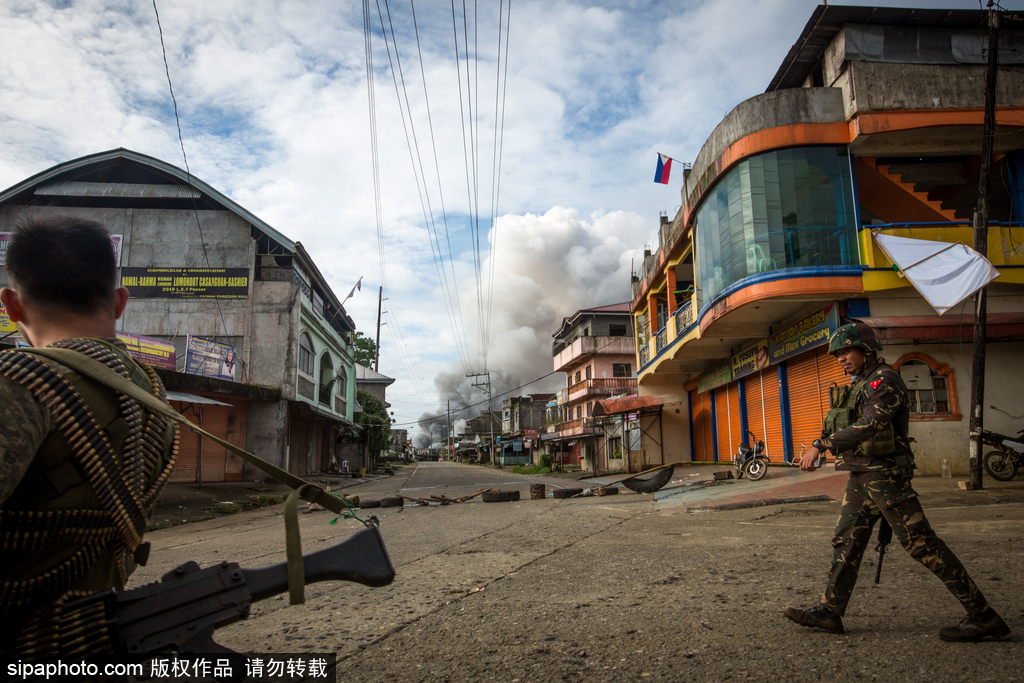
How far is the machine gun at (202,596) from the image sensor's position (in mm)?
1239

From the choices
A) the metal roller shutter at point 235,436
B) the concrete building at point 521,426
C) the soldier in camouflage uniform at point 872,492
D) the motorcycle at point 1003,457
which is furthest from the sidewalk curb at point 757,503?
the concrete building at point 521,426

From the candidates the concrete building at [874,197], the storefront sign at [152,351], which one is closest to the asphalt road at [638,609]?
the concrete building at [874,197]

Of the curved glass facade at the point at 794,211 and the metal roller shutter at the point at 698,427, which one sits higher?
the curved glass facade at the point at 794,211

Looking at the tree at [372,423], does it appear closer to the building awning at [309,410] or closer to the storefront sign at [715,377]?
the building awning at [309,410]

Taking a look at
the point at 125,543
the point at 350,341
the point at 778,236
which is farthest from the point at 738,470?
the point at 350,341

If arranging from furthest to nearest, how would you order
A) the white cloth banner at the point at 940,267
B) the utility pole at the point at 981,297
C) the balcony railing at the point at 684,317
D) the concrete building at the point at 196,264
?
1. the concrete building at the point at 196,264
2. the balcony railing at the point at 684,317
3. the white cloth banner at the point at 940,267
4. the utility pole at the point at 981,297

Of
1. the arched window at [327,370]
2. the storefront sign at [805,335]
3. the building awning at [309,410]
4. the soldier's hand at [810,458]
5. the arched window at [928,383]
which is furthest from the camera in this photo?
the arched window at [327,370]

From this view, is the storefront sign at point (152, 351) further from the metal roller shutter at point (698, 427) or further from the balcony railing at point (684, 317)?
the metal roller shutter at point (698, 427)

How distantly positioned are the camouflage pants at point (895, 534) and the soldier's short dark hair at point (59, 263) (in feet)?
11.3

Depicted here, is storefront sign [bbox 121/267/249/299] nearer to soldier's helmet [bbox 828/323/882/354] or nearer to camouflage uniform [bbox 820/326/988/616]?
soldier's helmet [bbox 828/323/882/354]

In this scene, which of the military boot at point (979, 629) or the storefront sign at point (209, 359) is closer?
the military boot at point (979, 629)

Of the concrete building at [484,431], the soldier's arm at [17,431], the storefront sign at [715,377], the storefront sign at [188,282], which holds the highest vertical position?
the storefront sign at [188,282]

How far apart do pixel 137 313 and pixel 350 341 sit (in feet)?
48.7

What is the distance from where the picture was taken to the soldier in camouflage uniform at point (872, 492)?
115 inches
